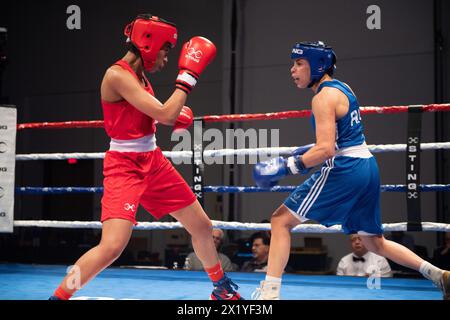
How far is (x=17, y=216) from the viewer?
945 centimetres

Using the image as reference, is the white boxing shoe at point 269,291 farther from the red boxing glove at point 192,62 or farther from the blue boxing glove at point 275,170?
the red boxing glove at point 192,62

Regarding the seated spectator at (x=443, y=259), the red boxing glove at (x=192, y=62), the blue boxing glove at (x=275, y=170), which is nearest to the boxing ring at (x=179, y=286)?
the blue boxing glove at (x=275, y=170)

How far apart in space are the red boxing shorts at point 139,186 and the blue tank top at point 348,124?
2.36 ft

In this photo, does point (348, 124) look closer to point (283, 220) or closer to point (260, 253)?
point (283, 220)

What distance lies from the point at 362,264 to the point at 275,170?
273 centimetres

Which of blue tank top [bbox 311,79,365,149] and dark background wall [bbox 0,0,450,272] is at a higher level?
dark background wall [bbox 0,0,450,272]

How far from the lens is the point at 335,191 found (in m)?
2.33

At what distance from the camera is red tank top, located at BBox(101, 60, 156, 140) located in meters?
2.29

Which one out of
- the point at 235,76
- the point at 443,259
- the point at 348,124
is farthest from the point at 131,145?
the point at 235,76

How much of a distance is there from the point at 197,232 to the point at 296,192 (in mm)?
511

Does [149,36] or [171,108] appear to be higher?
[149,36]

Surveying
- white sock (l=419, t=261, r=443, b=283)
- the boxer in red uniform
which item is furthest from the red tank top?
white sock (l=419, t=261, r=443, b=283)

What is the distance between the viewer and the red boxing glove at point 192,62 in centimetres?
227

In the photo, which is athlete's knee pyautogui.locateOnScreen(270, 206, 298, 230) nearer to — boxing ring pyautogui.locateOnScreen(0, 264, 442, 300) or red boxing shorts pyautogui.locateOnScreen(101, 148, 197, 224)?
red boxing shorts pyautogui.locateOnScreen(101, 148, 197, 224)
